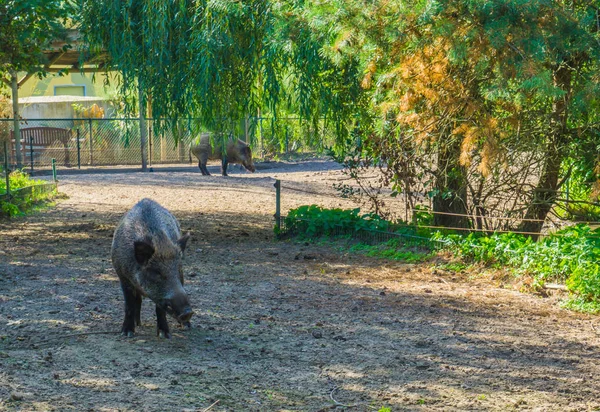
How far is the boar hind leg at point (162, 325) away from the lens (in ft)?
20.4

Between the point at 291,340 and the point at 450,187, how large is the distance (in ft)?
16.4

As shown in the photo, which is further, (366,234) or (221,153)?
(221,153)

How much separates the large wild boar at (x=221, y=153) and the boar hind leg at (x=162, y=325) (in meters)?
17.8

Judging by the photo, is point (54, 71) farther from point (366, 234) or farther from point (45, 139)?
point (366, 234)

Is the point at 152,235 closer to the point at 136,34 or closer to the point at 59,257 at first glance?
the point at 59,257

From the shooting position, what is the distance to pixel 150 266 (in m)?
6.07

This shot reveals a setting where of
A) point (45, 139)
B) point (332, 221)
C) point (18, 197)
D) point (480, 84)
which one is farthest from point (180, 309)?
point (45, 139)

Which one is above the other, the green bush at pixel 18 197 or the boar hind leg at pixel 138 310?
the green bush at pixel 18 197

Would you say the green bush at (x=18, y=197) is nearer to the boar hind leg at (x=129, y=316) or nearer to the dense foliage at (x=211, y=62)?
the dense foliage at (x=211, y=62)

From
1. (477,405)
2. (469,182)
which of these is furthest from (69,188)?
(477,405)

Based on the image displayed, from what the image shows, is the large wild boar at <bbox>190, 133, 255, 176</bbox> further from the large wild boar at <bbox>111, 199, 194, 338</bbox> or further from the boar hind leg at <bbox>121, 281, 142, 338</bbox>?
the boar hind leg at <bbox>121, 281, 142, 338</bbox>

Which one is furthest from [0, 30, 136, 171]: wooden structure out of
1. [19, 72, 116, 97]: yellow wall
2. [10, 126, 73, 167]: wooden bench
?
[19, 72, 116, 97]: yellow wall

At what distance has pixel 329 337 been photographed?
6559 millimetres

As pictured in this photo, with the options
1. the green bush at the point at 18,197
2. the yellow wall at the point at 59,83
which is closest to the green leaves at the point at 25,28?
the green bush at the point at 18,197
